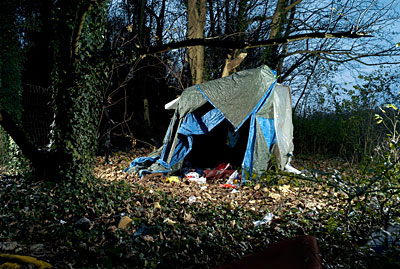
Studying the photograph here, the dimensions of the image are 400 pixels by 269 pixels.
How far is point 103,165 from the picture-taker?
7461 mm

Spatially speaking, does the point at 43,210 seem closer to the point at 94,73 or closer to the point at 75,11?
the point at 94,73

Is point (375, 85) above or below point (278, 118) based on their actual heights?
above

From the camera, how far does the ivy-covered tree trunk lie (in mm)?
4277

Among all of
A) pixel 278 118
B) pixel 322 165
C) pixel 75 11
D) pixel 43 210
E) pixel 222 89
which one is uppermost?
pixel 75 11

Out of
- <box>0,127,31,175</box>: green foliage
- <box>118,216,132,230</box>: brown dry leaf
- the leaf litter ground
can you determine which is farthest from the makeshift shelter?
<box>118,216,132,230</box>: brown dry leaf

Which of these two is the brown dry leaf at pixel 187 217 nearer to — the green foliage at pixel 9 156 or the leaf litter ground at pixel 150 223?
the leaf litter ground at pixel 150 223

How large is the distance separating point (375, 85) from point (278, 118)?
2896 millimetres

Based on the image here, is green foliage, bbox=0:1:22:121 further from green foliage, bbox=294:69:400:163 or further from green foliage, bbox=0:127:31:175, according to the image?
green foliage, bbox=294:69:400:163

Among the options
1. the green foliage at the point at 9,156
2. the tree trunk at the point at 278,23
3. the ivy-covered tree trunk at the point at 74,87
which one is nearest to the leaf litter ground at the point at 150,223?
the ivy-covered tree trunk at the point at 74,87

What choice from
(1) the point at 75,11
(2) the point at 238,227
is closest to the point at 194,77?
(1) the point at 75,11

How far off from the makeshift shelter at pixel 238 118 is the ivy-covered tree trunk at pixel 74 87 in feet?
6.94

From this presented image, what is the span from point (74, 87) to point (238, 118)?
3150mm

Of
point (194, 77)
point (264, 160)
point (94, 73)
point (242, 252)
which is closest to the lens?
point (242, 252)

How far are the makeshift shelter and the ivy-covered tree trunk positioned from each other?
212cm
